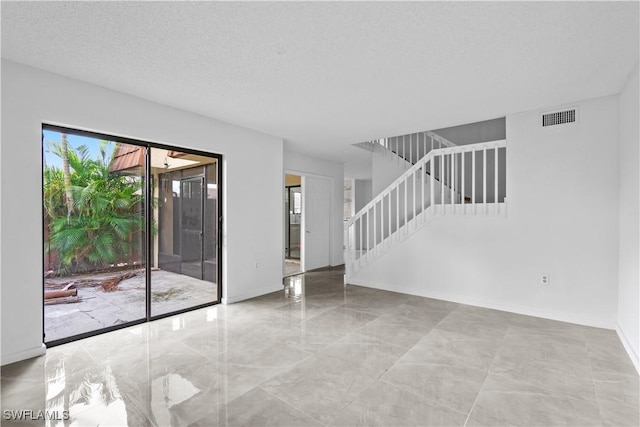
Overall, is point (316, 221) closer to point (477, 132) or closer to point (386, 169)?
point (386, 169)

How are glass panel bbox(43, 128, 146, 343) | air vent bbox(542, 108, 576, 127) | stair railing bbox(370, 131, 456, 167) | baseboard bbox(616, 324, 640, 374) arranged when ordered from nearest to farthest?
baseboard bbox(616, 324, 640, 374)
glass panel bbox(43, 128, 146, 343)
air vent bbox(542, 108, 576, 127)
stair railing bbox(370, 131, 456, 167)

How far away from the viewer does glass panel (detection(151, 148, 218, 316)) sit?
413 cm

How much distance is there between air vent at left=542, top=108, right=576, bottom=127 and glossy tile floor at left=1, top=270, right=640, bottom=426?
2494mm

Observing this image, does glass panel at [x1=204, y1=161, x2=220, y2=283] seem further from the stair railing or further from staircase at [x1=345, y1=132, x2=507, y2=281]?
the stair railing

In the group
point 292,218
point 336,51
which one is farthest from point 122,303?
point 292,218

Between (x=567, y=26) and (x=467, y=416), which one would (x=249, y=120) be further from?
(x=467, y=416)

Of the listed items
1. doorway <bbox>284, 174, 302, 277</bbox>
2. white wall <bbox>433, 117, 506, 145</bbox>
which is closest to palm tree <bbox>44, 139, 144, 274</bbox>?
doorway <bbox>284, 174, 302, 277</bbox>

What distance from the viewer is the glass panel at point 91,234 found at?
323 centimetres

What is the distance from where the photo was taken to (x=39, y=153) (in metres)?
2.94

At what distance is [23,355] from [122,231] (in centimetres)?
145

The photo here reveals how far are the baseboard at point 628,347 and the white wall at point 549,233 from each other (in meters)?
0.26

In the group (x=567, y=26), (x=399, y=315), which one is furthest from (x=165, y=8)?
(x=399, y=315)

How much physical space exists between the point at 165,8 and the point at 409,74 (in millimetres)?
2127

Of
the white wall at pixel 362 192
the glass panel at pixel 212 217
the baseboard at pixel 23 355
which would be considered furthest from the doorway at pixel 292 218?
the baseboard at pixel 23 355
